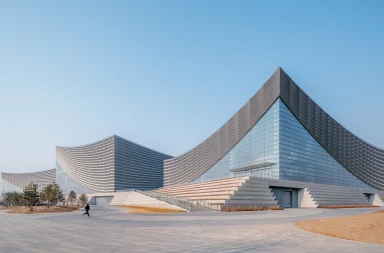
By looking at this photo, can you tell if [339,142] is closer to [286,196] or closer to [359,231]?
[286,196]

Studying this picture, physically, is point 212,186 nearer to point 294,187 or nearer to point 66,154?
point 294,187

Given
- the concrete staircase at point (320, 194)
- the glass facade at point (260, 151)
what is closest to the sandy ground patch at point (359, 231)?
the concrete staircase at point (320, 194)

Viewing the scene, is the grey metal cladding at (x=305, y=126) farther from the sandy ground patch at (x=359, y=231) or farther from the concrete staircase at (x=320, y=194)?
the sandy ground patch at (x=359, y=231)

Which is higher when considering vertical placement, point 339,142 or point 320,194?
point 339,142

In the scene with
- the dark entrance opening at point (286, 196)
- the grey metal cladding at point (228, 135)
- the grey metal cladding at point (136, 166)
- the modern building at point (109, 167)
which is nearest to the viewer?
the dark entrance opening at point (286, 196)

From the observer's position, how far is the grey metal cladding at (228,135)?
231 ft

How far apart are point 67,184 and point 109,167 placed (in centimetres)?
3461

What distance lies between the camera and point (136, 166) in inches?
5610

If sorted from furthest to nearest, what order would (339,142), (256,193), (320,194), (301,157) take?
(339,142) < (301,157) < (320,194) < (256,193)

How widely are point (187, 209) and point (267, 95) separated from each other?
39.7 meters

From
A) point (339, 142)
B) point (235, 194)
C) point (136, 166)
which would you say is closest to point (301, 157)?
point (339, 142)

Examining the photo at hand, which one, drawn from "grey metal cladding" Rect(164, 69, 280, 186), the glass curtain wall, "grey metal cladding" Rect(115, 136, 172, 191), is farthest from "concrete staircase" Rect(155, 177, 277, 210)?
"grey metal cladding" Rect(115, 136, 172, 191)

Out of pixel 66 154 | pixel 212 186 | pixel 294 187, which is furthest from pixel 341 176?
pixel 66 154

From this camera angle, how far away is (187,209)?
4050 centimetres
